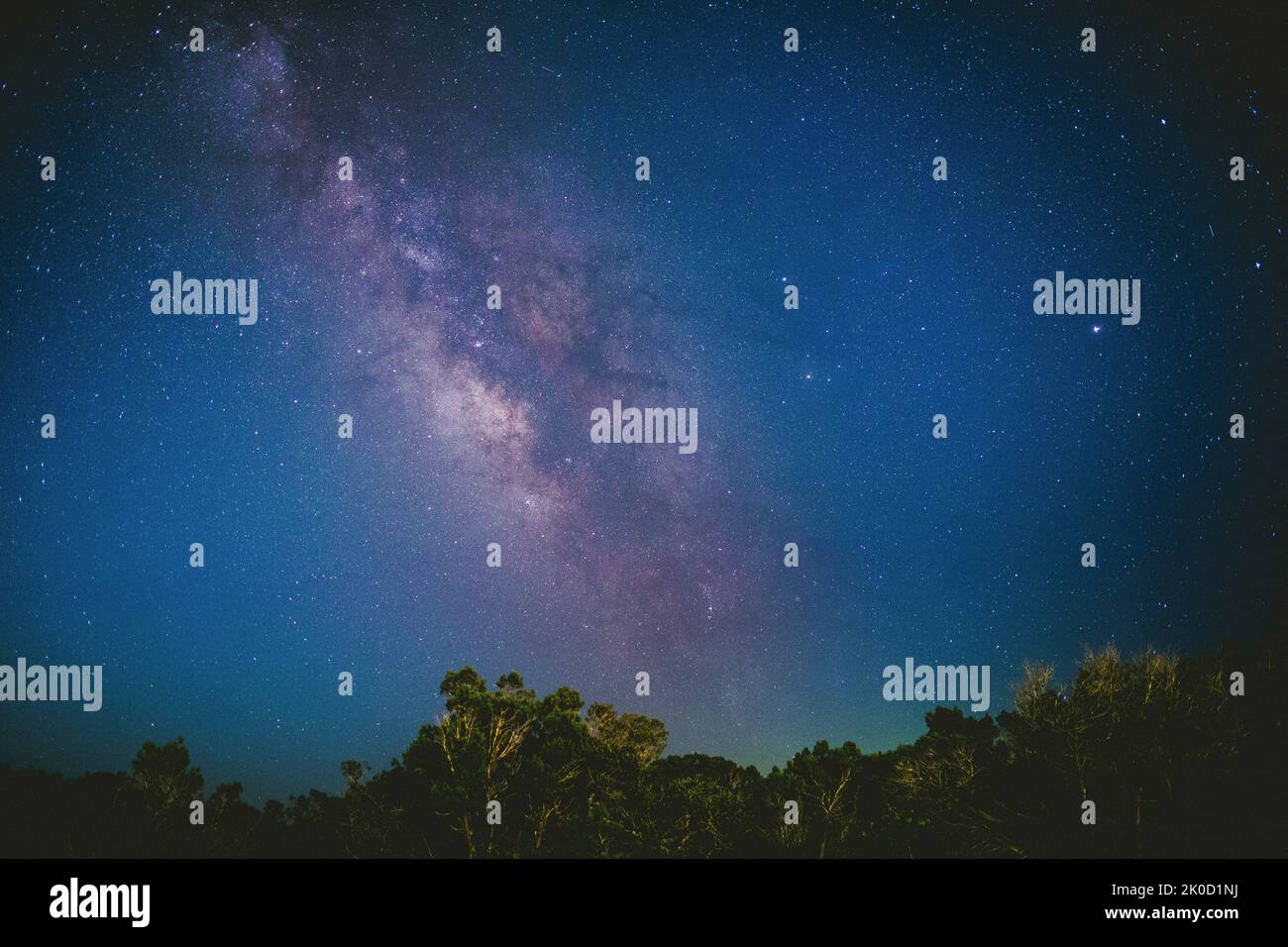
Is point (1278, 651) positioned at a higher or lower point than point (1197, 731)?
higher

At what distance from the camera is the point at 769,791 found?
26.9 meters

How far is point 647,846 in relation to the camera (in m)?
25.6

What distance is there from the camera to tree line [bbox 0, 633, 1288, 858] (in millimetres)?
23375

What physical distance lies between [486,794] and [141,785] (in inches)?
464

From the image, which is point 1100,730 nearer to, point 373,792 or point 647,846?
point 647,846

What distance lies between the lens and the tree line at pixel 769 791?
2338cm
